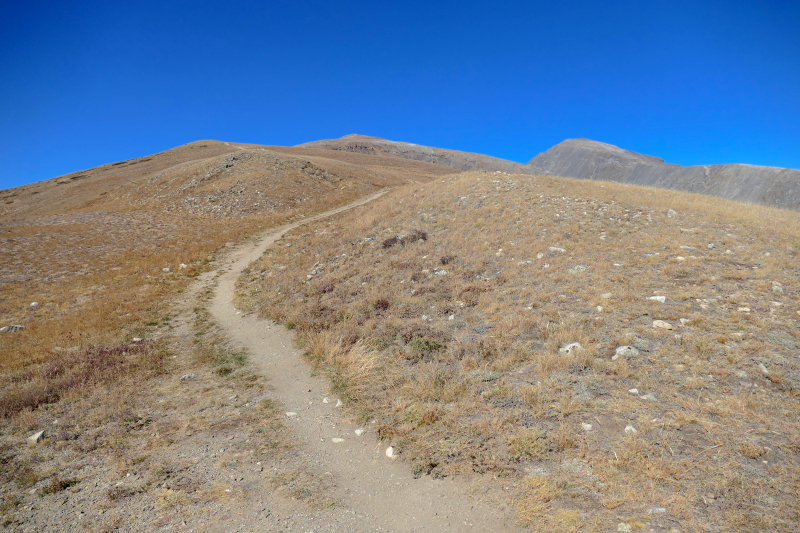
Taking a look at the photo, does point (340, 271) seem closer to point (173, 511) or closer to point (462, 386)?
point (462, 386)

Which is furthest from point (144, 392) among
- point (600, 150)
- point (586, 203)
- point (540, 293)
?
point (600, 150)

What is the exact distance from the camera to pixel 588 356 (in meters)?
7.52

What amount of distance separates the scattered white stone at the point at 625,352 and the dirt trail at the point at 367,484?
4075 millimetres

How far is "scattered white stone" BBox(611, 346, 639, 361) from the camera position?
7449 mm

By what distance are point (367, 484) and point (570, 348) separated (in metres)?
5.06

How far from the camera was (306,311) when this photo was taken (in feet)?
40.4

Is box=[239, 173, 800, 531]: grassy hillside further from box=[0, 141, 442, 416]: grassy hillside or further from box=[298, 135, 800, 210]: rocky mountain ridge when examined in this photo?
box=[298, 135, 800, 210]: rocky mountain ridge

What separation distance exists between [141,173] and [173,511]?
7625 centimetres

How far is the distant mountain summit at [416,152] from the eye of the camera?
12438 cm

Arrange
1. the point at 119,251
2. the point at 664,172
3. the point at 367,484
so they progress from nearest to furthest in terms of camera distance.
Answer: the point at 367,484, the point at 119,251, the point at 664,172

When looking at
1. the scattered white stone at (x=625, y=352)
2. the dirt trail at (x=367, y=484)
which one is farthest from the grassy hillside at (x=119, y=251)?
the scattered white stone at (x=625, y=352)

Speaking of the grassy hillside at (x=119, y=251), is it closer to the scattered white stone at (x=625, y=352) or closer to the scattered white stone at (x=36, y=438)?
the scattered white stone at (x=36, y=438)

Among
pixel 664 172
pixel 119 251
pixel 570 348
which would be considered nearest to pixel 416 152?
pixel 664 172

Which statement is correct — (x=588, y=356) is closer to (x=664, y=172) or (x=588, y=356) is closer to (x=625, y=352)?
(x=625, y=352)
